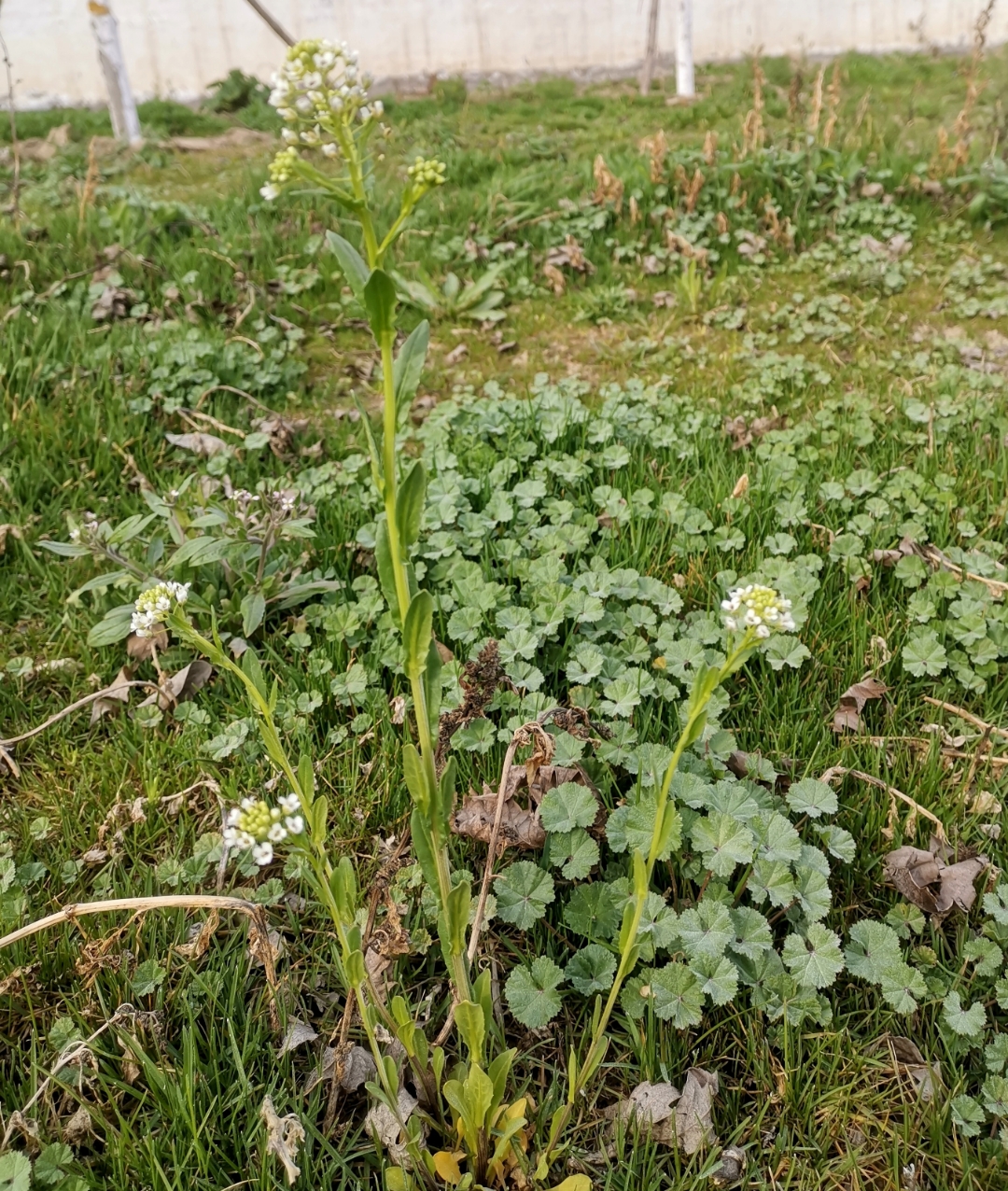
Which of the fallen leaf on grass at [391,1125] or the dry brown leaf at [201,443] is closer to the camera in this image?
the fallen leaf on grass at [391,1125]

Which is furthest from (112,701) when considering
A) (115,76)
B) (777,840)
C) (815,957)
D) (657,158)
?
(115,76)

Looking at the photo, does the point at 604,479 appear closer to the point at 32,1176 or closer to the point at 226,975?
the point at 226,975

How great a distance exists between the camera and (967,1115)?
142 centimetres

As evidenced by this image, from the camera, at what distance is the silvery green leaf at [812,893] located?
1660mm

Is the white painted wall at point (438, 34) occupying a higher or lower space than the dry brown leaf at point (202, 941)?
higher

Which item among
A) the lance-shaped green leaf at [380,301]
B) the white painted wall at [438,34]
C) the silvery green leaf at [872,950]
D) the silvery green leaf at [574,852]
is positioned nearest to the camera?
the lance-shaped green leaf at [380,301]

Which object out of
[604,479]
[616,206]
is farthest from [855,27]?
[604,479]

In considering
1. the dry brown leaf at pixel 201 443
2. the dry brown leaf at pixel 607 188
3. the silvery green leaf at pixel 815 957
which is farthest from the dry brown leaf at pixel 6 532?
the dry brown leaf at pixel 607 188

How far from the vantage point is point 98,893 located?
1.83 m

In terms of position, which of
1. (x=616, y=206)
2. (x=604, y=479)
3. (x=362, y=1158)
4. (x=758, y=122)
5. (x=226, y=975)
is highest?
(x=758, y=122)

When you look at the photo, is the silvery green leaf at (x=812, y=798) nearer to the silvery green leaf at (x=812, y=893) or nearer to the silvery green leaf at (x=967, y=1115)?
the silvery green leaf at (x=812, y=893)

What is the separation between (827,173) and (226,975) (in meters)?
4.94

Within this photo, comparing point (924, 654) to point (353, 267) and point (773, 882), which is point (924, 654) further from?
point (353, 267)

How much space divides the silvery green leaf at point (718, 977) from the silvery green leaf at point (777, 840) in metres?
0.24
